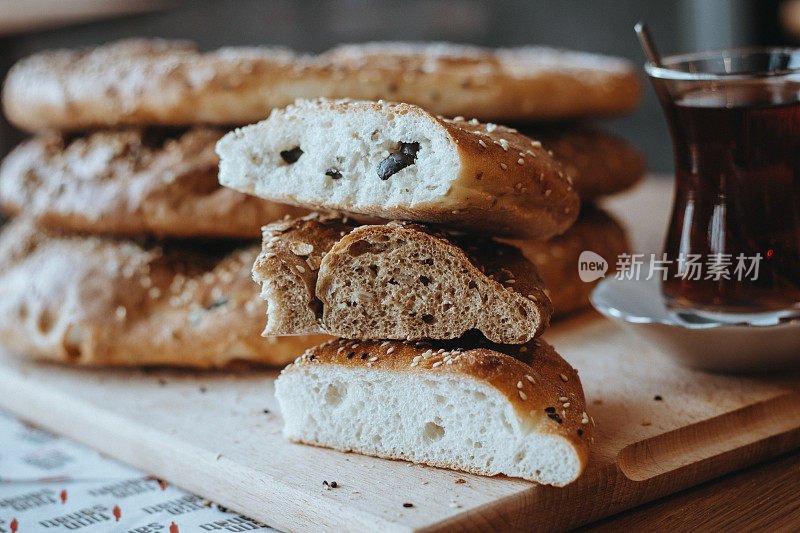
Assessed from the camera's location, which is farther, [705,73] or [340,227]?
[705,73]

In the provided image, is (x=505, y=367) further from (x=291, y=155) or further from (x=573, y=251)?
(x=573, y=251)

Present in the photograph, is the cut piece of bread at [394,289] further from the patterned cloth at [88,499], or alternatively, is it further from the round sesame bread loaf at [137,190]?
the round sesame bread loaf at [137,190]

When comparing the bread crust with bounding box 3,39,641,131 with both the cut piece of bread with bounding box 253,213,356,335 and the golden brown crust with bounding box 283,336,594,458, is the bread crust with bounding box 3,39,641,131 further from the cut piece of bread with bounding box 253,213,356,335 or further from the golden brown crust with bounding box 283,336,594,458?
the golden brown crust with bounding box 283,336,594,458

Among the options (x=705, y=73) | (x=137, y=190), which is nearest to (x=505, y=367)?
(x=705, y=73)

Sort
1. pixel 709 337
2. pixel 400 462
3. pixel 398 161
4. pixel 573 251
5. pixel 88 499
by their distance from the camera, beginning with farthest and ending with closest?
pixel 573 251, pixel 709 337, pixel 88 499, pixel 400 462, pixel 398 161

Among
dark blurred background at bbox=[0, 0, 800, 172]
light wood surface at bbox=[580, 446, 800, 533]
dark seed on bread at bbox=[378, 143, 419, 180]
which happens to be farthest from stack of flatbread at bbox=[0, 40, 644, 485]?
dark blurred background at bbox=[0, 0, 800, 172]

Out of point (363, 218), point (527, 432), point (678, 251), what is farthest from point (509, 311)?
point (678, 251)
